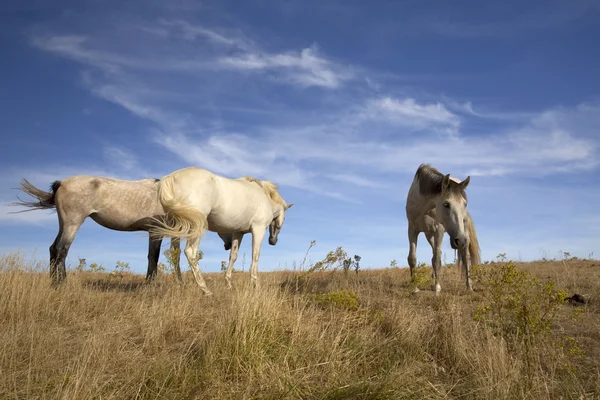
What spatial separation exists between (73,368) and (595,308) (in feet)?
27.8

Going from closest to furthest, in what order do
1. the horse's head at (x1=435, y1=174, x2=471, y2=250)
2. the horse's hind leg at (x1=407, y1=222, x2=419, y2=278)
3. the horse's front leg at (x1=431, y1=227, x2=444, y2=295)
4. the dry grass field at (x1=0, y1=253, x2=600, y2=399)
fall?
the dry grass field at (x1=0, y1=253, x2=600, y2=399) → the horse's head at (x1=435, y1=174, x2=471, y2=250) → the horse's front leg at (x1=431, y1=227, x2=444, y2=295) → the horse's hind leg at (x1=407, y1=222, x2=419, y2=278)

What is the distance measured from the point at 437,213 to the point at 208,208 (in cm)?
490

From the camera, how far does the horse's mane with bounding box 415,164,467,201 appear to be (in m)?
9.86

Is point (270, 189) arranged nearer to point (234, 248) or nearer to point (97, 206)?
point (234, 248)

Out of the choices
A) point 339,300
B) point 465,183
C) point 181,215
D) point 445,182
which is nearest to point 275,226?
point 181,215

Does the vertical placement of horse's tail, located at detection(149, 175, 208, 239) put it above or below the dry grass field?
above

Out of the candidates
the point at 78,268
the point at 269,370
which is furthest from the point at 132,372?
the point at 78,268

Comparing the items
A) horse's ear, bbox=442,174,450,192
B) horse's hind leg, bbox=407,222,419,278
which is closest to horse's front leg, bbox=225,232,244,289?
horse's hind leg, bbox=407,222,419,278

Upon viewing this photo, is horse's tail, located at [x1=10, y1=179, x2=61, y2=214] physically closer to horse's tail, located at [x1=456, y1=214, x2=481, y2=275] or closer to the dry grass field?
the dry grass field

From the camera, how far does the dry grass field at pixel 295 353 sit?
161 inches

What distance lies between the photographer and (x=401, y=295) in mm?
9094

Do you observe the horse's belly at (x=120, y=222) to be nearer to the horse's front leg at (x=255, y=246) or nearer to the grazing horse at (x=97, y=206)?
the grazing horse at (x=97, y=206)

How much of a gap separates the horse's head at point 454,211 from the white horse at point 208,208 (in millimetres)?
3925

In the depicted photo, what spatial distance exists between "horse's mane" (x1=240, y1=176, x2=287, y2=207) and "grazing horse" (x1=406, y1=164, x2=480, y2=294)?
330cm
